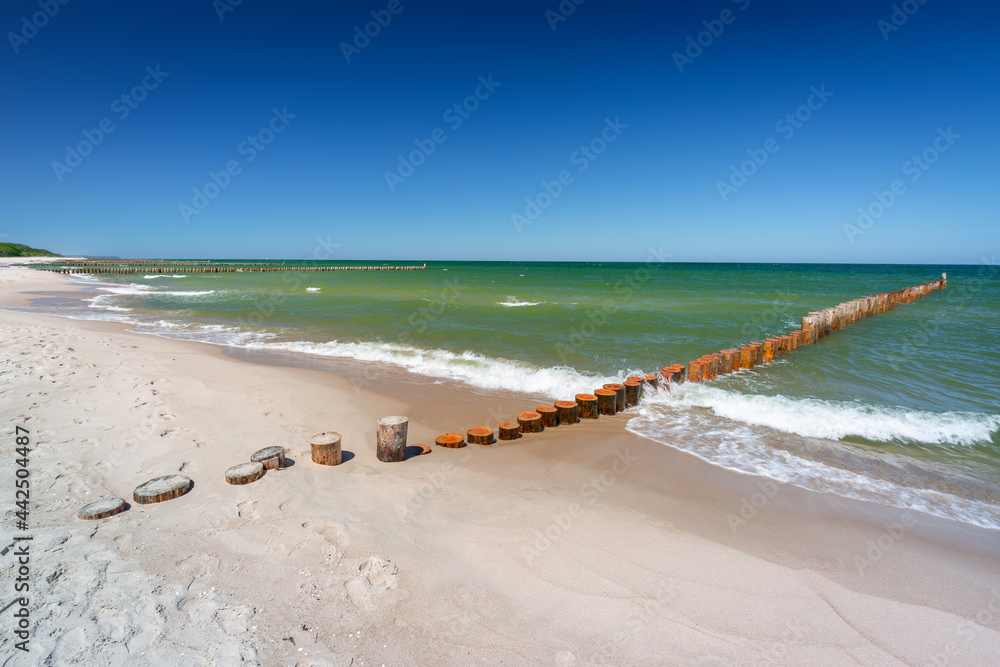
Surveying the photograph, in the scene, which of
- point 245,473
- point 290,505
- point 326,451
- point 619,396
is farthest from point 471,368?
point 290,505

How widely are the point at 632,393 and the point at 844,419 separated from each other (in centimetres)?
372

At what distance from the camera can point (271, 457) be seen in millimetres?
5441

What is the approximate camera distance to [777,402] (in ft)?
28.7

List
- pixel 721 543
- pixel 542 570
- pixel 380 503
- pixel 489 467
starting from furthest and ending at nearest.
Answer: pixel 489 467 → pixel 380 503 → pixel 721 543 → pixel 542 570

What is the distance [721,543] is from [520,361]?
8.13 m

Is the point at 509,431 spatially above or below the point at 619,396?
below

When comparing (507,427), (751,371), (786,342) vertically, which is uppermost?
(786,342)

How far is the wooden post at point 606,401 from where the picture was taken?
27.1 ft

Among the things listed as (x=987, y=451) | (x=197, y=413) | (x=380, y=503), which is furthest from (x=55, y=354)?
(x=987, y=451)

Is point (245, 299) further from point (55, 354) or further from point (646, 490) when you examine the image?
point (646, 490)

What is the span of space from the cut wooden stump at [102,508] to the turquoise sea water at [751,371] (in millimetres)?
6703

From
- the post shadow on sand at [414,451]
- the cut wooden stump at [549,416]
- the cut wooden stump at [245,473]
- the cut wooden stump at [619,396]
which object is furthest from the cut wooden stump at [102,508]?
the cut wooden stump at [619,396]

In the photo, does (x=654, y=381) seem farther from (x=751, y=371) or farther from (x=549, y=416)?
→ (x=751, y=371)

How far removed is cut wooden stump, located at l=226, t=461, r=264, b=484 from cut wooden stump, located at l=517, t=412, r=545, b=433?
12.2ft
